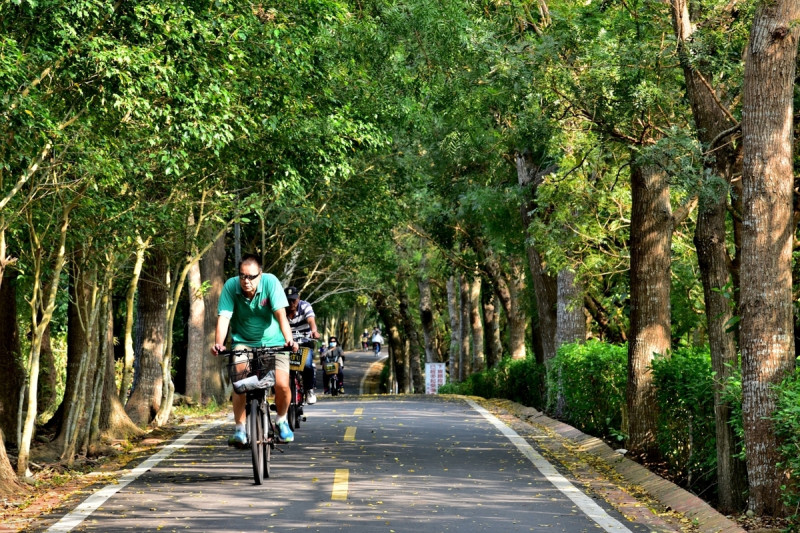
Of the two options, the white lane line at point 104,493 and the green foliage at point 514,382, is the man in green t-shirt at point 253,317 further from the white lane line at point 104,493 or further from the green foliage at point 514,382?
the green foliage at point 514,382

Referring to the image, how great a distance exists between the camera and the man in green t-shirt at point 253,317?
10.5 meters

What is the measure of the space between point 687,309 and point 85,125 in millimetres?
17117

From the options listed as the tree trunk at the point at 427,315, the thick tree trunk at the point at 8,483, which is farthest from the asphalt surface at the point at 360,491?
the tree trunk at the point at 427,315

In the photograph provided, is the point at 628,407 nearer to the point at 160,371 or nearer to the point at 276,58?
the point at 276,58

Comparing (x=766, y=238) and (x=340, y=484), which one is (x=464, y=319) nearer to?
(x=340, y=484)

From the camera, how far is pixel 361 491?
1027 cm

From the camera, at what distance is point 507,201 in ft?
81.5

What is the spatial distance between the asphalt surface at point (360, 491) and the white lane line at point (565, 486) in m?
0.01

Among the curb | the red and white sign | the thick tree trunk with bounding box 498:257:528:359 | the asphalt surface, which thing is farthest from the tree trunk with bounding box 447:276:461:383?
the asphalt surface

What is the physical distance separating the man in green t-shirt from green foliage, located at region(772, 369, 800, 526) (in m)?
4.27

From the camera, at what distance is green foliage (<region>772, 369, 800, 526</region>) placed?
25.6 feet

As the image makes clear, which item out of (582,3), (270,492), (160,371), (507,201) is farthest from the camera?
(507,201)

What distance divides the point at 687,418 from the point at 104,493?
18.6 ft

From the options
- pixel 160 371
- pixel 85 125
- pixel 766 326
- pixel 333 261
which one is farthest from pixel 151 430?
pixel 333 261
